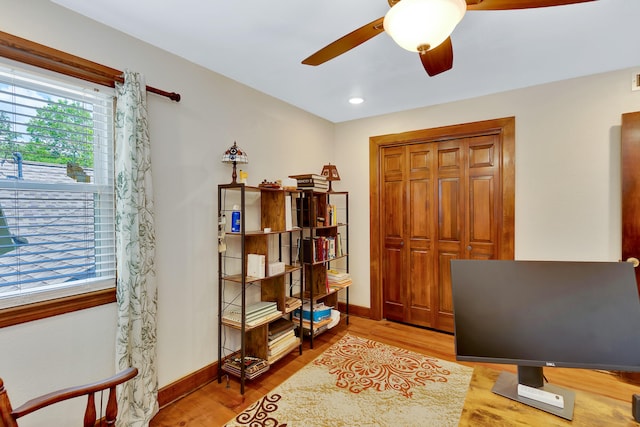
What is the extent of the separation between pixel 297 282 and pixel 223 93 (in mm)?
1994

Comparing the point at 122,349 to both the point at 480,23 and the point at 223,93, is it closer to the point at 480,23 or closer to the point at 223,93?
the point at 223,93

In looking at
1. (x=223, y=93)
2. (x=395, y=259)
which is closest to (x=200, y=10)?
(x=223, y=93)

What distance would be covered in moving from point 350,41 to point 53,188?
69.1 inches

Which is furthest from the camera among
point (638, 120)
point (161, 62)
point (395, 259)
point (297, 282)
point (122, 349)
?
point (395, 259)

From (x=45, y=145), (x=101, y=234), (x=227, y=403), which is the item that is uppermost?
(x=45, y=145)

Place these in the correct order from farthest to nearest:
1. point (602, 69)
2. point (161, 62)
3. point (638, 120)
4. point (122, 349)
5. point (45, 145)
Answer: point (602, 69), point (638, 120), point (161, 62), point (122, 349), point (45, 145)

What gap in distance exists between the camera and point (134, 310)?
1.81 metres

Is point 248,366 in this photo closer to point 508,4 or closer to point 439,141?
point 508,4

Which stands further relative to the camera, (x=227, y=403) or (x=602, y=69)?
(x=602, y=69)

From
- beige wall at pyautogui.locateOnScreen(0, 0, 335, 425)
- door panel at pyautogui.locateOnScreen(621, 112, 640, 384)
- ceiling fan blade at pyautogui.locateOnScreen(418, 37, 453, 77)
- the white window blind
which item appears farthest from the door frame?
the white window blind

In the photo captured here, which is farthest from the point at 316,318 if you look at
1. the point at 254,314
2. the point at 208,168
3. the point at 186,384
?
the point at 208,168

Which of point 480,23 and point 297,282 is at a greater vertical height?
point 480,23

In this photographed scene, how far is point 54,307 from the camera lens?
1.62m

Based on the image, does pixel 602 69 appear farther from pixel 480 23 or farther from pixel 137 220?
pixel 137 220
